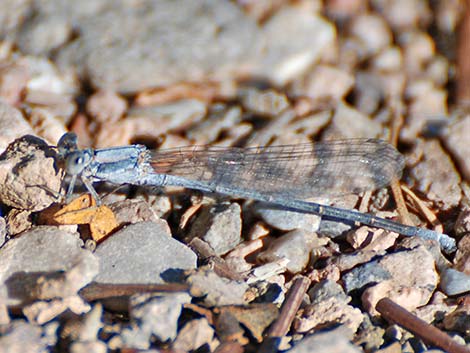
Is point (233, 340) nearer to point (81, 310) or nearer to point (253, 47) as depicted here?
point (81, 310)

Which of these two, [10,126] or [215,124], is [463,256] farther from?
[10,126]

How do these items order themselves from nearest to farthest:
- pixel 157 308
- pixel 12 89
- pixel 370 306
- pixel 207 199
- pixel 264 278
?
1. pixel 157 308
2. pixel 370 306
3. pixel 264 278
4. pixel 207 199
5. pixel 12 89

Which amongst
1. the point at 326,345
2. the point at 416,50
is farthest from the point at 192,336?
the point at 416,50

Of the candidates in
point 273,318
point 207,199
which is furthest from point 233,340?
point 207,199

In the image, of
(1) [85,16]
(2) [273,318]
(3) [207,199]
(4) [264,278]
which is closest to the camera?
(2) [273,318]

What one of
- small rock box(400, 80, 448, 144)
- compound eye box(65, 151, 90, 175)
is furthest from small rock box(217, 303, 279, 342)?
small rock box(400, 80, 448, 144)

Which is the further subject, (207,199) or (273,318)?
(207,199)
